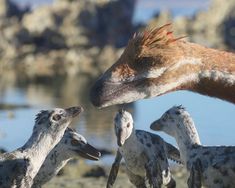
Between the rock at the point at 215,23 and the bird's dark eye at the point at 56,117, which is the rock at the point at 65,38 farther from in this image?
the bird's dark eye at the point at 56,117

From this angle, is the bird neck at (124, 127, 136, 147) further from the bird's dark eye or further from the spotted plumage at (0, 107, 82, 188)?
the bird's dark eye

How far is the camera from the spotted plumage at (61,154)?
1068 cm

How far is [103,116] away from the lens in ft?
103

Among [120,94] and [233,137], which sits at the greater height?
[120,94]

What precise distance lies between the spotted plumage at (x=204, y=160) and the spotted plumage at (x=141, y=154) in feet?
0.98

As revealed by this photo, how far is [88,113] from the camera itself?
3234 centimetres

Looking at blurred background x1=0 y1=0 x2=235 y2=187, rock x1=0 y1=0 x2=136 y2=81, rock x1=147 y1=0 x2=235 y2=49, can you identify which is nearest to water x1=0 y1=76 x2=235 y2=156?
blurred background x1=0 y1=0 x2=235 y2=187

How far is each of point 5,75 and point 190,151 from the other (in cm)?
5280

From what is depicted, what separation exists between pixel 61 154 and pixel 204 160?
200 cm

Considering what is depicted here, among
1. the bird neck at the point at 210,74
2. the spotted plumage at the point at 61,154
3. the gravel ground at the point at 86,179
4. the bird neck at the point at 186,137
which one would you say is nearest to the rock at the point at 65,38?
the gravel ground at the point at 86,179

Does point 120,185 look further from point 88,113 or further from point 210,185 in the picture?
point 88,113

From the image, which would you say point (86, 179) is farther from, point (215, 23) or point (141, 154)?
point (215, 23)

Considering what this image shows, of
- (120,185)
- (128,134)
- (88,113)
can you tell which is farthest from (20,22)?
(128,134)

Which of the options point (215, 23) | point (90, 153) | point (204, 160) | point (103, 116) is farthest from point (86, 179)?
point (215, 23)
